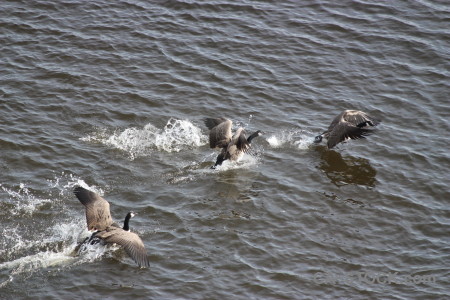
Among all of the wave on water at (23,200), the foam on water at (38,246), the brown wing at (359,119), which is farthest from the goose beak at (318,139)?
the wave on water at (23,200)

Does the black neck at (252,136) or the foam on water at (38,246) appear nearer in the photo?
the foam on water at (38,246)

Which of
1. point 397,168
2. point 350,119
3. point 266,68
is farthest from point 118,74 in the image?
point 397,168

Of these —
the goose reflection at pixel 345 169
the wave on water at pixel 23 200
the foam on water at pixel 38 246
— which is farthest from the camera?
the goose reflection at pixel 345 169

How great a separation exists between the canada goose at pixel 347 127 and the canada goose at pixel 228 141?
1.66 metres

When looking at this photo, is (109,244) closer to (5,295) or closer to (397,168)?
(5,295)

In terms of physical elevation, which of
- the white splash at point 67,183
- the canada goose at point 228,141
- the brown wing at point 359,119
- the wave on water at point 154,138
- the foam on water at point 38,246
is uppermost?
the brown wing at point 359,119

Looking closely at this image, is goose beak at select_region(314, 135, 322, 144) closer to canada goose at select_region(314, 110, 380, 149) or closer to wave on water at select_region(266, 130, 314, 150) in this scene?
canada goose at select_region(314, 110, 380, 149)

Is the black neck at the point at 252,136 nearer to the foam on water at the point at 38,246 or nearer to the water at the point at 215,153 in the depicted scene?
the water at the point at 215,153

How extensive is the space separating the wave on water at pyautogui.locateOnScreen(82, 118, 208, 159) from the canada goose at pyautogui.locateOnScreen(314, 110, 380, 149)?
278cm

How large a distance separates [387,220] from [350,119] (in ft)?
10.3

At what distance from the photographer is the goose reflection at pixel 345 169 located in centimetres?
1333

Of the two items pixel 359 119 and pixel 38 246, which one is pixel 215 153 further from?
pixel 38 246

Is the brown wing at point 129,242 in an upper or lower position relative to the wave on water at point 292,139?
lower

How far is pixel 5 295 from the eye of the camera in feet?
30.4
